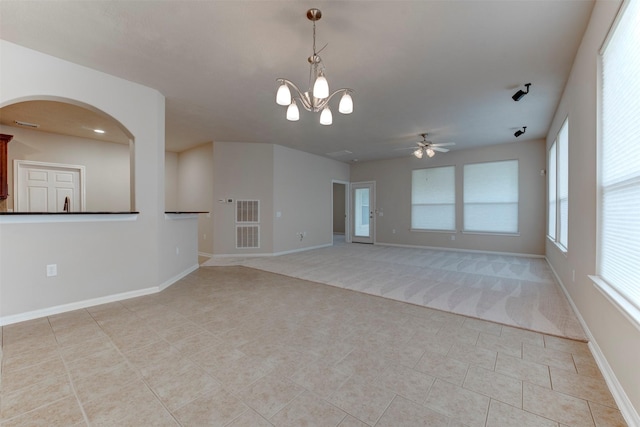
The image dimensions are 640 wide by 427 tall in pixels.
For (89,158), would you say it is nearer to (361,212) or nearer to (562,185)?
(361,212)

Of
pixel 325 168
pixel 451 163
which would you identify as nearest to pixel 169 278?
pixel 325 168

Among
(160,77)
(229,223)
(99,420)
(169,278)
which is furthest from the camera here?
(229,223)

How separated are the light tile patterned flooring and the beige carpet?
37 cm

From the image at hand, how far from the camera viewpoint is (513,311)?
2.85 metres

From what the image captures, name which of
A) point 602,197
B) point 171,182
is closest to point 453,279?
point 602,197

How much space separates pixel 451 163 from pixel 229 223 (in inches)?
238

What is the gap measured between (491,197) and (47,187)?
393 inches

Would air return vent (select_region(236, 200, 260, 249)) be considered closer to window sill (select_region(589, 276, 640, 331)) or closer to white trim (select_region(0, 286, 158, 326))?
white trim (select_region(0, 286, 158, 326))

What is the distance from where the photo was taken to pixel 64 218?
289 cm

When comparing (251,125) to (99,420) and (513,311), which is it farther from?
(513,311)

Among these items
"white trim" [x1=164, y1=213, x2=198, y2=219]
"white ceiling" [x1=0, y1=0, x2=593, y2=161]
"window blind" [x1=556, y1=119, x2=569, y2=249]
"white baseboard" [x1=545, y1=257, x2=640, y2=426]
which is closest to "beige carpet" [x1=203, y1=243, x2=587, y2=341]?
"white baseboard" [x1=545, y1=257, x2=640, y2=426]

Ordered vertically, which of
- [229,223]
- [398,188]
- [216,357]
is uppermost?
[398,188]

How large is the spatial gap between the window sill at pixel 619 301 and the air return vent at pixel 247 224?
5.69 metres

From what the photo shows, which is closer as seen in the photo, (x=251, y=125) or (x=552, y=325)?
(x=552, y=325)
